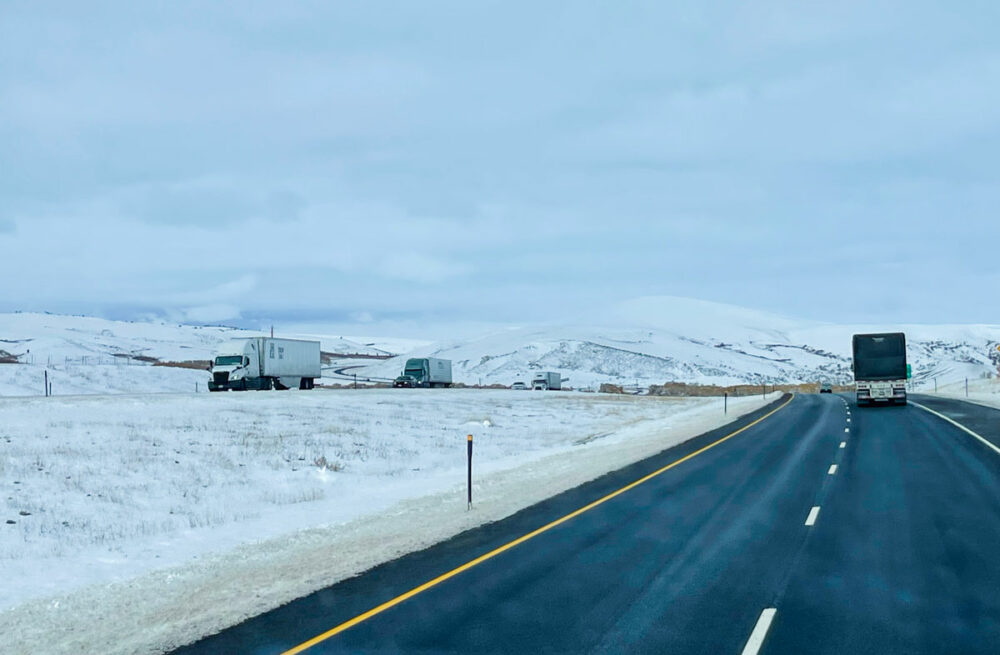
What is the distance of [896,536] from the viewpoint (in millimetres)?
12883

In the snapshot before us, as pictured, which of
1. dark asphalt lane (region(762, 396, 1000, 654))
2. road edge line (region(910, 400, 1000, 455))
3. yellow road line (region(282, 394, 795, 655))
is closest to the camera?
dark asphalt lane (region(762, 396, 1000, 654))

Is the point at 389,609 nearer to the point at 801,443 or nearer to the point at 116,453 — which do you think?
the point at 116,453

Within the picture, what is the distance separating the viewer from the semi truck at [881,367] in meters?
48.6

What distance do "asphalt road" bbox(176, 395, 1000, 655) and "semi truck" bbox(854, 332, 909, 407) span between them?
31.7m

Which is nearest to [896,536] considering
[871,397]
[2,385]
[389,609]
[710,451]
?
[389,609]

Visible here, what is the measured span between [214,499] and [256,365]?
35.4m

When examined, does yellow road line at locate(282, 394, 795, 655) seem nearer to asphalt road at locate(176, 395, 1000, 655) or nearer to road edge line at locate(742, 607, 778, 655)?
asphalt road at locate(176, 395, 1000, 655)

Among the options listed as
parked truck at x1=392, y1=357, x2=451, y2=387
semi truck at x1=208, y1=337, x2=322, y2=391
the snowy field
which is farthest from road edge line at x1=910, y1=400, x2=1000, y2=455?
parked truck at x1=392, y1=357, x2=451, y2=387

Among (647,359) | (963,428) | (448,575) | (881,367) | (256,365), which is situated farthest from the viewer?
(647,359)

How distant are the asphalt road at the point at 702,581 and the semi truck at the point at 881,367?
104ft

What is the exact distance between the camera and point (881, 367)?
162 feet

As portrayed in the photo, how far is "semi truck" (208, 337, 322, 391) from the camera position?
51.5 m

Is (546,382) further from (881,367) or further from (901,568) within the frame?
(901,568)

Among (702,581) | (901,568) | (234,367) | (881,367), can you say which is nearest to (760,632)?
(702,581)
